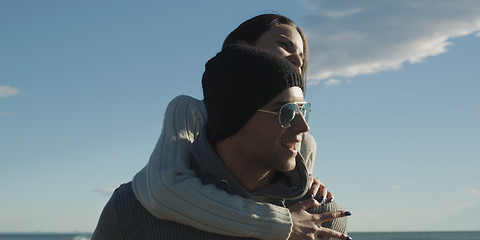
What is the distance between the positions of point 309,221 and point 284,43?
5.92ft

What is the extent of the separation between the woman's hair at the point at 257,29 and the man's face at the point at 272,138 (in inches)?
70.1

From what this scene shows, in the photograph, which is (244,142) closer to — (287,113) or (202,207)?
(287,113)

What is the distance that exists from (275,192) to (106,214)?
0.81 m

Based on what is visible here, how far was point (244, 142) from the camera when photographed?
279cm

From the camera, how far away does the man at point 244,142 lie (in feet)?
9.02

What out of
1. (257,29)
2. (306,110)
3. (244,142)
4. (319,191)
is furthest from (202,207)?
(257,29)

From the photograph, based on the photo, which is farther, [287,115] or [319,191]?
[319,191]

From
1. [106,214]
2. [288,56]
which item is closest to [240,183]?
[106,214]

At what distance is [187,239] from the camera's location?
285 centimetres

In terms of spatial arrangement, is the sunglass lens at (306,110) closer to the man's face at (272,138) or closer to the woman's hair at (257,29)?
the man's face at (272,138)

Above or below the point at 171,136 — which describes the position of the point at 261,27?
above

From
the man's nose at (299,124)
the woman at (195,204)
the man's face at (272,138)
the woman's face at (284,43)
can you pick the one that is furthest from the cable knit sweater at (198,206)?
the woman's face at (284,43)

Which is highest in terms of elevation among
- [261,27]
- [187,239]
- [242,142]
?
[261,27]

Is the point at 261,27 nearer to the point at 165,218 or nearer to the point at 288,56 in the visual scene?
the point at 288,56
